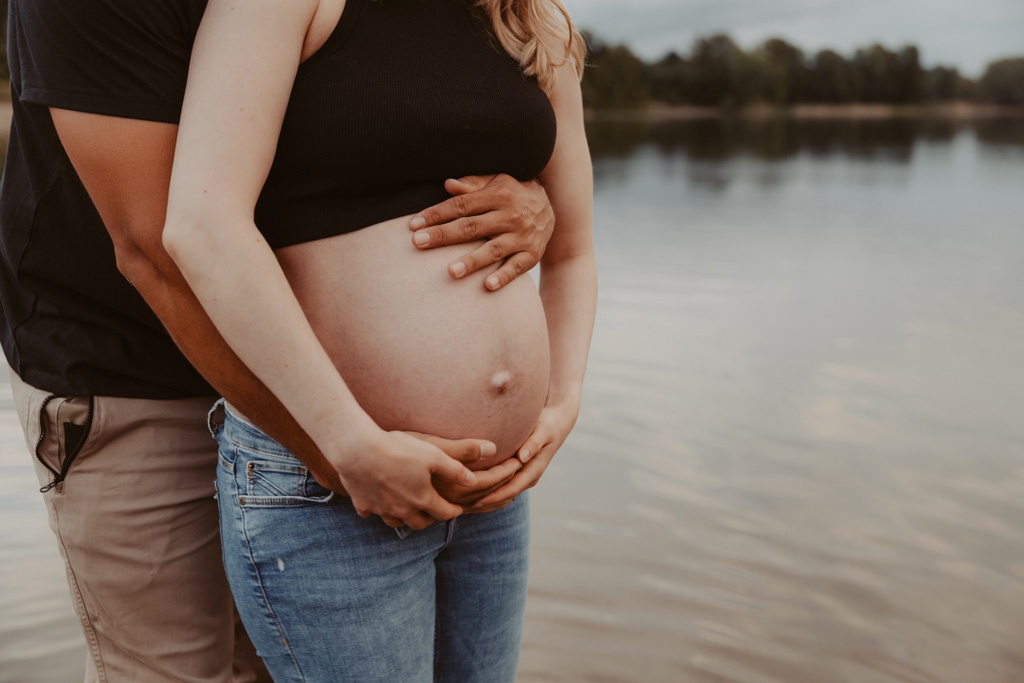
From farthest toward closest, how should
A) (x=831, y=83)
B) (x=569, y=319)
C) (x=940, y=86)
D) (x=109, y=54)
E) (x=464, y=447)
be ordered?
1. (x=940, y=86)
2. (x=831, y=83)
3. (x=569, y=319)
4. (x=464, y=447)
5. (x=109, y=54)

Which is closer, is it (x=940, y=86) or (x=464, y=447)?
(x=464, y=447)

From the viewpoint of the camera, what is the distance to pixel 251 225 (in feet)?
3.71

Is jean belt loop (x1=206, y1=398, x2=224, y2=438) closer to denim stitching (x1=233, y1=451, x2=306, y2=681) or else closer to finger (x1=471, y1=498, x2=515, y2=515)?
denim stitching (x1=233, y1=451, x2=306, y2=681)

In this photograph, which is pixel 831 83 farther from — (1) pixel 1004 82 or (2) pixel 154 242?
(2) pixel 154 242

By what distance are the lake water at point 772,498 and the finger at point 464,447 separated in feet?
5.42

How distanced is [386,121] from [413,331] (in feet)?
1.02

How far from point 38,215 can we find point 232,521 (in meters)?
0.57

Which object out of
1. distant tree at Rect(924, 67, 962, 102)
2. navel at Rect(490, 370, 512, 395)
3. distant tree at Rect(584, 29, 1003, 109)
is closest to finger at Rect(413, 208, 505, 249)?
navel at Rect(490, 370, 512, 395)

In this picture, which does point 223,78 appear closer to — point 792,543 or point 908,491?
point 792,543

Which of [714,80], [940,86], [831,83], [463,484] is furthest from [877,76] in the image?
[463,484]

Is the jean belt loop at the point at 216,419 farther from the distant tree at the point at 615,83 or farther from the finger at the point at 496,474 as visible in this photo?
the distant tree at the point at 615,83

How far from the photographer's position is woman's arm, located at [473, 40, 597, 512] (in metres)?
1.66

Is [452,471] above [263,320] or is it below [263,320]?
below

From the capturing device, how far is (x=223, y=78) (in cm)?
111
